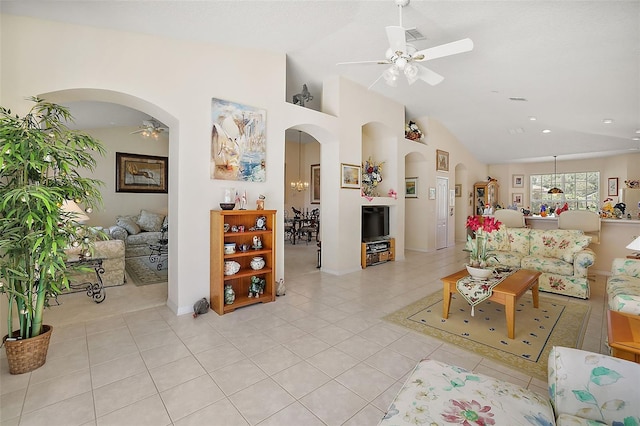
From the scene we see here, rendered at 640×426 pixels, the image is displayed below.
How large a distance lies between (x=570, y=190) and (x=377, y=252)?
8.58 m

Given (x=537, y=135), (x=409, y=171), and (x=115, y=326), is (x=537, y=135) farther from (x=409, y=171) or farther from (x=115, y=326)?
(x=115, y=326)

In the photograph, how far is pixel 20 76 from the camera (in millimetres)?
2486

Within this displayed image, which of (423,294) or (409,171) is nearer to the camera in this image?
(423,294)

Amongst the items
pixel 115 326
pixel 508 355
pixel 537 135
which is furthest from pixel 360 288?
pixel 537 135

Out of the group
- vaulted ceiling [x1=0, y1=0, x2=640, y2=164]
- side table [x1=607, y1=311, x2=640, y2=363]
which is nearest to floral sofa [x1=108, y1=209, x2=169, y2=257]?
vaulted ceiling [x1=0, y1=0, x2=640, y2=164]

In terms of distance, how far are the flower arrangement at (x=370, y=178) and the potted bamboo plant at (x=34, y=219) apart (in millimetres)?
4637

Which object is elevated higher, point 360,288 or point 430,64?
point 430,64

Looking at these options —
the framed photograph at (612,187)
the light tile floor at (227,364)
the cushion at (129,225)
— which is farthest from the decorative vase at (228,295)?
the framed photograph at (612,187)

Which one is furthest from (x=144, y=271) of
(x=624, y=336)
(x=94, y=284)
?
(x=624, y=336)

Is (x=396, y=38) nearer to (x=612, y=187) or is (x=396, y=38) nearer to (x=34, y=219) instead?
(x=34, y=219)

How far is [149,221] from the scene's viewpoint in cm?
659

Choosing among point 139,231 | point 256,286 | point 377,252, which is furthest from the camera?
point 139,231

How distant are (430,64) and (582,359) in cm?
432

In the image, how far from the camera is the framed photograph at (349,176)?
208 inches
